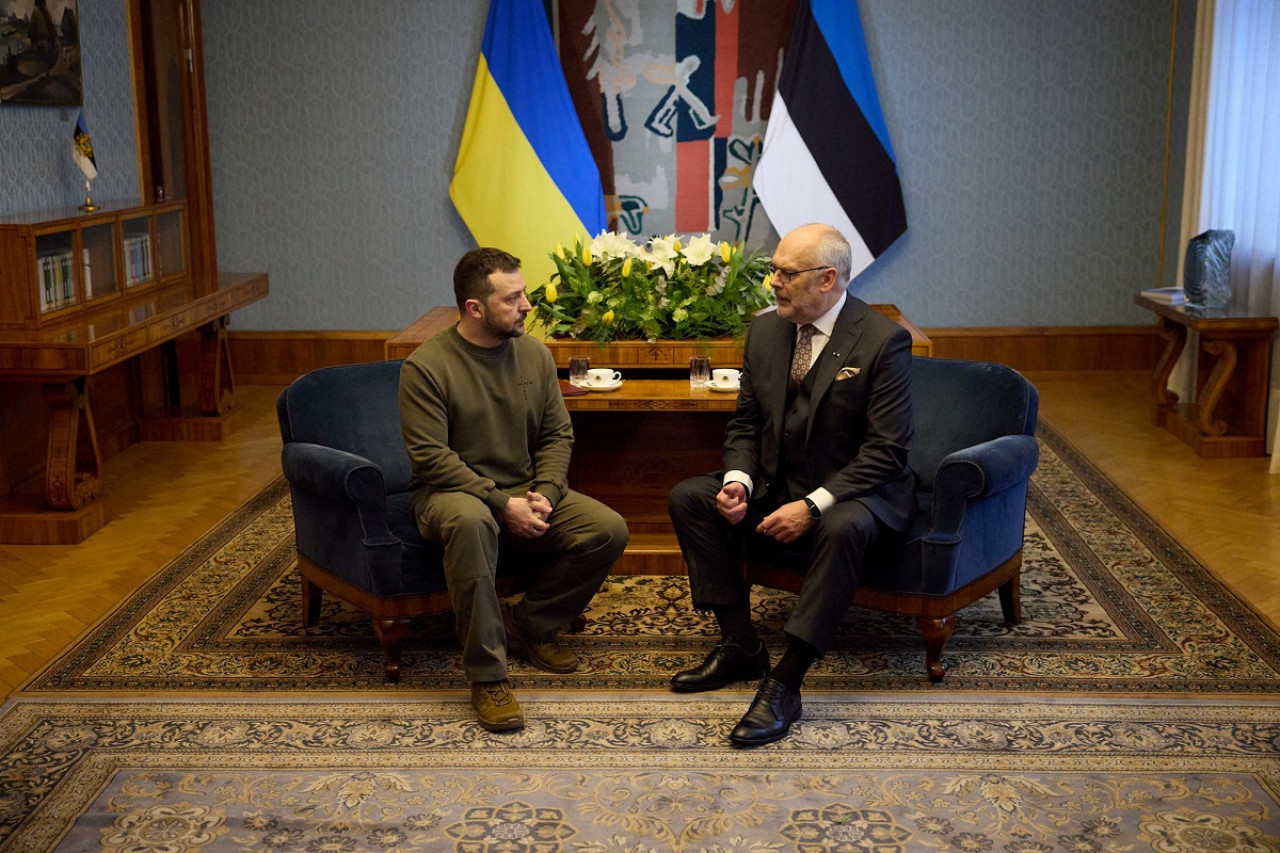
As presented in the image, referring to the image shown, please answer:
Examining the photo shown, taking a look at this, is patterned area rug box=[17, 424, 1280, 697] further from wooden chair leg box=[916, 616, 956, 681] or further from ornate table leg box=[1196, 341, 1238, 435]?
ornate table leg box=[1196, 341, 1238, 435]

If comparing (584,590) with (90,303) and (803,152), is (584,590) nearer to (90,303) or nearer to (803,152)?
(90,303)

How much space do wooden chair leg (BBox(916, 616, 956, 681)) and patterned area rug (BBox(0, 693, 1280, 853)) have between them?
161 mm

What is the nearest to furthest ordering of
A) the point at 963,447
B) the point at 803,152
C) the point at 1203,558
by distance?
the point at 963,447 < the point at 1203,558 < the point at 803,152

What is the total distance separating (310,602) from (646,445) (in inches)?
49.2

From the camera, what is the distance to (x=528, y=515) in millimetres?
3639

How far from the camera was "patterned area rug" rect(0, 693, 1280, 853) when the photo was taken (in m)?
2.95

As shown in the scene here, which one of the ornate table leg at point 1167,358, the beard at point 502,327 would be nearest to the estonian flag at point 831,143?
the ornate table leg at point 1167,358

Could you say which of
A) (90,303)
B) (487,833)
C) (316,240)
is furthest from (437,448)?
(316,240)

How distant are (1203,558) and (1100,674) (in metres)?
1.22

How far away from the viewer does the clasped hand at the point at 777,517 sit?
357 centimetres

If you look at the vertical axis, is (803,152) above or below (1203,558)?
above

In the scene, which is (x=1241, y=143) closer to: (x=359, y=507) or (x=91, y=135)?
(x=359, y=507)

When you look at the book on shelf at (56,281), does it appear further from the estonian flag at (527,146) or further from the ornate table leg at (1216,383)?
the ornate table leg at (1216,383)

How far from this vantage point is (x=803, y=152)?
7.57 metres
